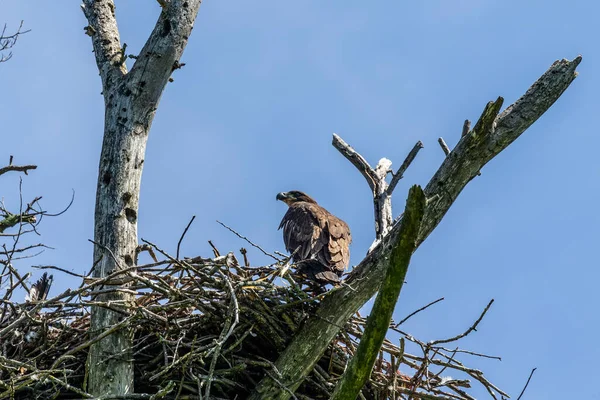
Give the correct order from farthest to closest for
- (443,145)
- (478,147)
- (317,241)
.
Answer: (317,241)
(443,145)
(478,147)

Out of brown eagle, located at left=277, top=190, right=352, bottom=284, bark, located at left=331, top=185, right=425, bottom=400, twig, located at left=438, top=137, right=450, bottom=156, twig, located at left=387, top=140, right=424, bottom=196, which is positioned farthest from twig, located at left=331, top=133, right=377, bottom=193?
bark, located at left=331, top=185, right=425, bottom=400

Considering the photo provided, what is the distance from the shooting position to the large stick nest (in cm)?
555

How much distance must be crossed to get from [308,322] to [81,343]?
5.28ft

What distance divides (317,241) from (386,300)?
2.77 metres

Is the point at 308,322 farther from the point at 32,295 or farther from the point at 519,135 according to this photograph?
the point at 32,295

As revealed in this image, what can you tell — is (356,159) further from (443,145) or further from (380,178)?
(443,145)

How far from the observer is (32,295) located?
6.46 m

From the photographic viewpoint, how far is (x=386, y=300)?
157 inches

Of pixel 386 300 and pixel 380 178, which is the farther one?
pixel 380 178

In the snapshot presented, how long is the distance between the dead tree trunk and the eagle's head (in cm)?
296

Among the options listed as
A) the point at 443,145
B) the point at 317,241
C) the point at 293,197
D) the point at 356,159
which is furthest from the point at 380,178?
the point at 293,197

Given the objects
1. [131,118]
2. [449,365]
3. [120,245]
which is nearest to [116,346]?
[120,245]

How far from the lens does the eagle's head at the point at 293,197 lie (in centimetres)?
898

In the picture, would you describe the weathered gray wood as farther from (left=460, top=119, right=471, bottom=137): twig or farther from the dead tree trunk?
the dead tree trunk
